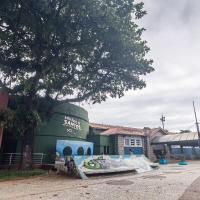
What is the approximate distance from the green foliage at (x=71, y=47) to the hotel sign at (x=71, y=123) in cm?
636

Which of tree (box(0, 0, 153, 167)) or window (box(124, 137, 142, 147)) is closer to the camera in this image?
tree (box(0, 0, 153, 167))

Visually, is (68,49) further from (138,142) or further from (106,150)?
(138,142)

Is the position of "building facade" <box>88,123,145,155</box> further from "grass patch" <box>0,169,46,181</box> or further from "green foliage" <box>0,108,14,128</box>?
"green foliage" <box>0,108,14,128</box>

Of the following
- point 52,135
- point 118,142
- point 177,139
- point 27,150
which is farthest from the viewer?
point 177,139

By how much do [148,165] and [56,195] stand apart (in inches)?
539

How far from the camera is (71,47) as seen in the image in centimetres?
1708

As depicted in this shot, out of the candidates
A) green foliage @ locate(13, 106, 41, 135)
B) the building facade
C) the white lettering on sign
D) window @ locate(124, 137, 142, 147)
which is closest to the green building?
the white lettering on sign

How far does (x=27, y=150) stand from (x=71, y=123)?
31.5 feet

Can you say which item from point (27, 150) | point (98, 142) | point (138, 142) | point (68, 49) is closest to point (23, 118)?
point (27, 150)

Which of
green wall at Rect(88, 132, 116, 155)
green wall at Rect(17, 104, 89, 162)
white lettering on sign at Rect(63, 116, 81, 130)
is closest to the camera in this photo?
green wall at Rect(17, 104, 89, 162)

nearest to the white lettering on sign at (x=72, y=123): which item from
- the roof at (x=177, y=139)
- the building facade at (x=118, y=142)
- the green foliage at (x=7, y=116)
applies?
the building facade at (x=118, y=142)

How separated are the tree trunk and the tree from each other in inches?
3.4

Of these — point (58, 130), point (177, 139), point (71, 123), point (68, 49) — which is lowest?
point (177, 139)

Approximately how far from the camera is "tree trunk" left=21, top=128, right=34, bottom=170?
17422 millimetres
